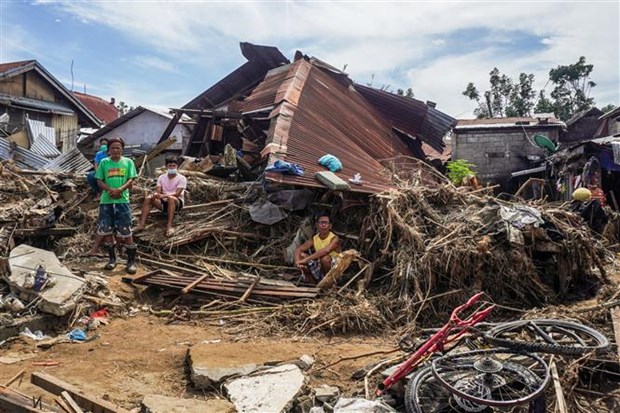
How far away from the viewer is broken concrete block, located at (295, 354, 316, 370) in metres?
4.25

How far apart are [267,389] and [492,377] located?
1624mm

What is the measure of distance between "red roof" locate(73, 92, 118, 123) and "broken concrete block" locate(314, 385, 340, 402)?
2935cm

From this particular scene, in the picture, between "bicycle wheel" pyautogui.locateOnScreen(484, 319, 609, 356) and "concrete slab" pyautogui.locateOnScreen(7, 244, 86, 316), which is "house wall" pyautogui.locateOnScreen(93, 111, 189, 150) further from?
"bicycle wheel" pyautogui.locateOnScreen(484, 319, 609, 356)

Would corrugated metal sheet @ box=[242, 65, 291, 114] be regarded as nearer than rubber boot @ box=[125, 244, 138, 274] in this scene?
No

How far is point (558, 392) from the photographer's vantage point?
337cm

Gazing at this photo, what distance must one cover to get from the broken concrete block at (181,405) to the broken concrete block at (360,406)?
2.50 feet

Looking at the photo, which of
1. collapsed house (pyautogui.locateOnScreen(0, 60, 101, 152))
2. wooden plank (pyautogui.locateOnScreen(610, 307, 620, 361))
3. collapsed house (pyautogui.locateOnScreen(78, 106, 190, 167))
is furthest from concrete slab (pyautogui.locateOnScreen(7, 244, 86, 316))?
collapsed house (pyautogui.locateOnScreen(78, 106, 190, 167))

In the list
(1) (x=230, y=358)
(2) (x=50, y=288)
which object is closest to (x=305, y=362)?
(1) (x=230, y=358)

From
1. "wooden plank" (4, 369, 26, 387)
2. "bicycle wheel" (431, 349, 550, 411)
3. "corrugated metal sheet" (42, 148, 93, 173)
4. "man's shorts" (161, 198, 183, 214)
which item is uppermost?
"corrugated metal sheet" (42, 148, 93, 173)

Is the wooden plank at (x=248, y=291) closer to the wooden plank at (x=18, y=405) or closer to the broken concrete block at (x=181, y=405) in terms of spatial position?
the broken concrete block at (x=181, y=405)

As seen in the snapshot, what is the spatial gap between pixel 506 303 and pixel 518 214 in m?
1.17

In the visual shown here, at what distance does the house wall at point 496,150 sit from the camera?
64.6 feet

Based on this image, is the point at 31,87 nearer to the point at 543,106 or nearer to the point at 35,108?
the point at 35,108

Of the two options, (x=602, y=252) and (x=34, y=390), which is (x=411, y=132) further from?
(x=34, y=390)
